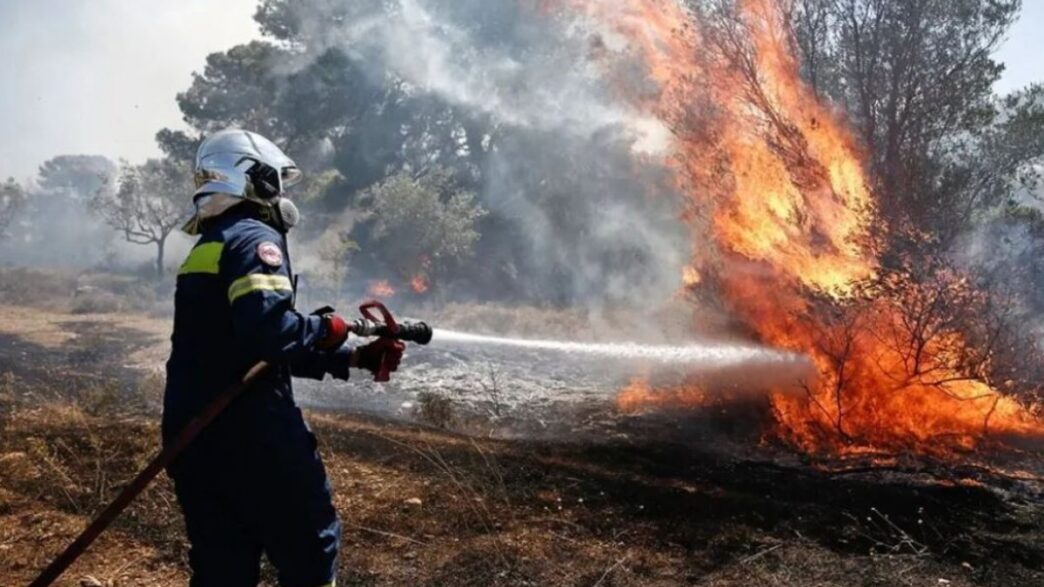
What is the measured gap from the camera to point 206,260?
3.05m

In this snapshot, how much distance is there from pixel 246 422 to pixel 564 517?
9.90 ft

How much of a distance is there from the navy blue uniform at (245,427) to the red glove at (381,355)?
44 centimetres

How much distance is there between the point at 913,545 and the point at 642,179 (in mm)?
23437

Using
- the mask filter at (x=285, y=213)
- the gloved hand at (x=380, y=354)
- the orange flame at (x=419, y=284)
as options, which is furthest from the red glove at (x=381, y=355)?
the orange flame at (x=419, y=284)

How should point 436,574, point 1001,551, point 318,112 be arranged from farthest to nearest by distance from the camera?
point 318,112
point 1001,551
point 436,574

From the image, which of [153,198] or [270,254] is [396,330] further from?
[153,198]

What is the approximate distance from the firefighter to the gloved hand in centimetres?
29

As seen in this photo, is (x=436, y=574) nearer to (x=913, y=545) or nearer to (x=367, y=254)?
(x=913, y=545)

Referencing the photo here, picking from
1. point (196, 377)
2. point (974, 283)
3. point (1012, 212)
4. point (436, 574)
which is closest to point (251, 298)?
point (196, 377)

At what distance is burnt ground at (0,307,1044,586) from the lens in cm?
448

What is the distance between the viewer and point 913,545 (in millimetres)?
5027

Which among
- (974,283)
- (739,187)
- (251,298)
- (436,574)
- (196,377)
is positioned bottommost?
(436,574)

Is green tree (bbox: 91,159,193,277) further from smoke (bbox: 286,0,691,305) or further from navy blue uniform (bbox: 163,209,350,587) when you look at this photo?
navy blue uniform (bbox: 163,209,350,587)

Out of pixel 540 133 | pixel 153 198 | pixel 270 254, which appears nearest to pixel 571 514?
pixel 270 254
